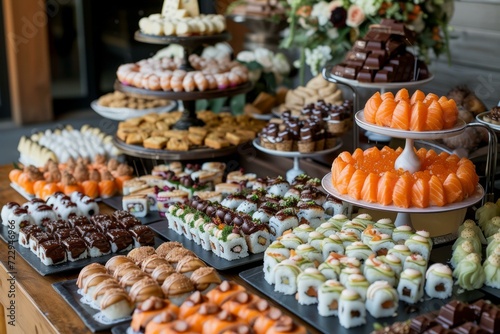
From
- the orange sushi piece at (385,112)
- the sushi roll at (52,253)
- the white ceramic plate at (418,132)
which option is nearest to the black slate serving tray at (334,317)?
the white ceramic plate at (418,132)

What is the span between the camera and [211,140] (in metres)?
Result: 3.45

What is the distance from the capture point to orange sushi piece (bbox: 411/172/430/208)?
2305 millimetres

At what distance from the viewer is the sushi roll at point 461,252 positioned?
89.1 inches

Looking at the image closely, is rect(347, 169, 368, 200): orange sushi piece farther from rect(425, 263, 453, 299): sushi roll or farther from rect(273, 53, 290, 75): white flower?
rect(273, 53, 290, 75): white flower

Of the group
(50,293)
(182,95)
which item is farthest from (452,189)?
(182,95)

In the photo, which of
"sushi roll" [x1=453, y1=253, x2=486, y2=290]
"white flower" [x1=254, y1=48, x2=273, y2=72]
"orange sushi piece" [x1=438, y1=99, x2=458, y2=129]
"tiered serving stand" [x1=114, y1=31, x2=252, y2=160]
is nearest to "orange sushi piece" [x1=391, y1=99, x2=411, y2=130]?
"orange sushi piece" [x1=438, y1=99, x2=458, y2=129]

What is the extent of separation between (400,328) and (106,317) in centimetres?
84

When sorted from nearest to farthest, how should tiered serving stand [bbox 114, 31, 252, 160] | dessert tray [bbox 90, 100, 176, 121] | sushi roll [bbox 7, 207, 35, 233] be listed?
sushi roll [bbox 7, 207, 35, 233], tiered serving stand [bbox 114, 31, 252, 160], dessert tray [bbox 90, 100, 176, 121]

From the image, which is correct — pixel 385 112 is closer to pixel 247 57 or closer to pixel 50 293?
pixel 50 293

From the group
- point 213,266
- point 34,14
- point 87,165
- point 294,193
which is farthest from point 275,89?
point 34,14

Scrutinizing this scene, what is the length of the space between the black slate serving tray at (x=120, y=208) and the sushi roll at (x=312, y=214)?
0.67 metres

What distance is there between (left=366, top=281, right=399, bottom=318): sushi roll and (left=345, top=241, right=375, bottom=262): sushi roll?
7.4 inches

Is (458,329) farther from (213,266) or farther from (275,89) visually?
(275,89)

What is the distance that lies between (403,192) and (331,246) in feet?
0.98
